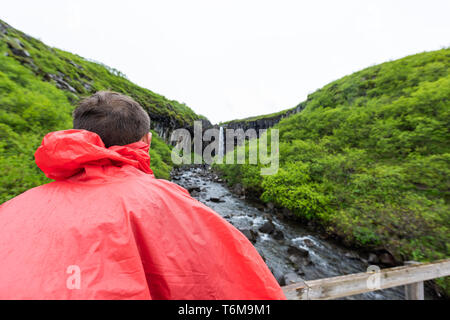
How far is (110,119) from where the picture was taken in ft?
3.51

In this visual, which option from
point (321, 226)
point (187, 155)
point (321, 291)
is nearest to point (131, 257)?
point (321, 291)

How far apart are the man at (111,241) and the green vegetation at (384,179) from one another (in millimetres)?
7512

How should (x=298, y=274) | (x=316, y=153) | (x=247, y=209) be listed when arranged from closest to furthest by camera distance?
(x=298, y=274), (x=247, y=209), (x=316, y=153)

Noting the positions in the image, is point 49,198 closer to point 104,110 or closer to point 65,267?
point 65,267

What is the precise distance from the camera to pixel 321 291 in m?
1.83

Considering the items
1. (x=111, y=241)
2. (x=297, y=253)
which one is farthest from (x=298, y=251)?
(x=111, y=241)

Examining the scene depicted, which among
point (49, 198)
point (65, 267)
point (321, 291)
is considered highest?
point (49, 198)

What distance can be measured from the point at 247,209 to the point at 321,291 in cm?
955

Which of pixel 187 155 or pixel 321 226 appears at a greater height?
pixel 187 155

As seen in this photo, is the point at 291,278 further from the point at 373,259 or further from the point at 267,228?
the point at 373,259

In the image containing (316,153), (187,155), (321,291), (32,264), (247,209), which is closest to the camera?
(32,264)

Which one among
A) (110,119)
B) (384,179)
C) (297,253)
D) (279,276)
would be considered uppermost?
(110,119)

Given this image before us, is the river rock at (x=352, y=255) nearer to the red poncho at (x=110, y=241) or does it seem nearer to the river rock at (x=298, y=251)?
the river rock at (x=298, y=251)

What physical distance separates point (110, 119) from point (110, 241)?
832 mm
